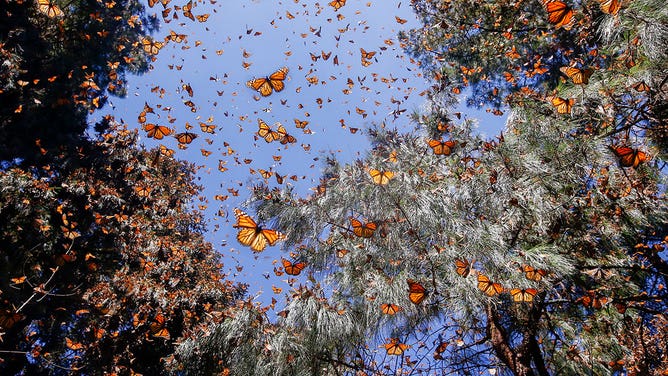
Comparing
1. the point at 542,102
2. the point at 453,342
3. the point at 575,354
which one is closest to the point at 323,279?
the point at 453,342

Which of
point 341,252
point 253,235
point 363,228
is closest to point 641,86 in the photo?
point 363,228

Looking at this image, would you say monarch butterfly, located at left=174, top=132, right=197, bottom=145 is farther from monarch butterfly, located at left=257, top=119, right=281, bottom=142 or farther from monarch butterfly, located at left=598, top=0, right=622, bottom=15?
monarch butterfly, located at left=598, top=0, right=622, bottom=15

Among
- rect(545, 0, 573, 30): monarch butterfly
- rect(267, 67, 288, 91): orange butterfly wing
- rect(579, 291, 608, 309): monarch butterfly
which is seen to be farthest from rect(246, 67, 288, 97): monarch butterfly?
rect(579, 291, 608, 309): monarch butterfly

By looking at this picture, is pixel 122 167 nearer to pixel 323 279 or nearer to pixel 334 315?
pixel 323 279

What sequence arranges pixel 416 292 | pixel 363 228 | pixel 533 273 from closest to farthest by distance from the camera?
pixel 533 273 → pixel 416 292 → pixel 363 228

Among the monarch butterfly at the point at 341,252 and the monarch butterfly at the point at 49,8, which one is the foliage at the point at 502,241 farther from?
the monarch butterfly at the point at 49,8

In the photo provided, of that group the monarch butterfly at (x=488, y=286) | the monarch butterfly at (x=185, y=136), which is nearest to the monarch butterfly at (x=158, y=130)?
the monarch butterfly at (x=185, y=136)

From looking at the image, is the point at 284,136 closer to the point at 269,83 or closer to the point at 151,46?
the point at 269,83
